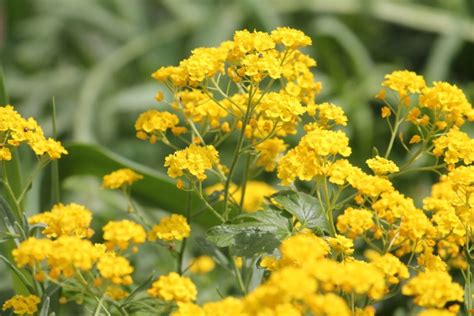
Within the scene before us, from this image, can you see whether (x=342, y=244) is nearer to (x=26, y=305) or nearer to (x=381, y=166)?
(x=381, y=166)

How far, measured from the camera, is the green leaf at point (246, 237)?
22.0 inches

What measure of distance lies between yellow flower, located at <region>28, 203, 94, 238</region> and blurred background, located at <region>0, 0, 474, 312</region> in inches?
26.6

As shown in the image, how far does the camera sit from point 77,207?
567mm

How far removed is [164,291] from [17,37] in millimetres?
1686

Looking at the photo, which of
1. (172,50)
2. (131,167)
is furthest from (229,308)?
(172,50)

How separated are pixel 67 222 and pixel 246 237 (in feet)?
0.38

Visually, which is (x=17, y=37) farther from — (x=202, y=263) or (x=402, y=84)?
(x=402, y=84)

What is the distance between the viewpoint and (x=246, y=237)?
57 centimetres

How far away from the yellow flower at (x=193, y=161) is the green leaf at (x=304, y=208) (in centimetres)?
5

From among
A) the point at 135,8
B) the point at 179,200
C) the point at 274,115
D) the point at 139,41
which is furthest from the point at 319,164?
the point at 135,8

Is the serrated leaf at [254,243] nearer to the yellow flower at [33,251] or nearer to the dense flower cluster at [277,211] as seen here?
the dense flower cluster at [277,211]

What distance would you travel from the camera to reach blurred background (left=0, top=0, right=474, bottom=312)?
1551 millimetres

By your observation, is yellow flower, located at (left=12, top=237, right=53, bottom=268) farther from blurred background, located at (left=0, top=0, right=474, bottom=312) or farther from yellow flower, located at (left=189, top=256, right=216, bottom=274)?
blurred background, located at (left=0, top=0, right=474, bottom=312)

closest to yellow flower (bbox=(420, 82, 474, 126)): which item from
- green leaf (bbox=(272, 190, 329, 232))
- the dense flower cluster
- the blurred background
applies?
the dense flower cluster
